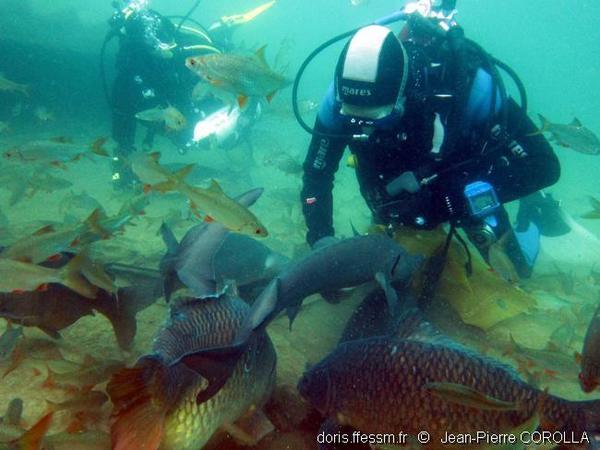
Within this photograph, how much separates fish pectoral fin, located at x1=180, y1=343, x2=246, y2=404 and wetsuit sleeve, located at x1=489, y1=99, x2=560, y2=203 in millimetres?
4415

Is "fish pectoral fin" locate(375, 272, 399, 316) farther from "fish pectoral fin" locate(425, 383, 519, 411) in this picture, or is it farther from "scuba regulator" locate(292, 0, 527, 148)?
"scuba regulator" locate(292, 0, 527, 148)

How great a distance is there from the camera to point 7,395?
220 centimetres

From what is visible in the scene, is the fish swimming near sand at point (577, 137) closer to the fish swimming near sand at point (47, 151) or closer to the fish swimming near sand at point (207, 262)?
the fish swimming near sand at point (207, 262)

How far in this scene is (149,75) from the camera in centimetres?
1025

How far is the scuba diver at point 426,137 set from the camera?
11.8 ft

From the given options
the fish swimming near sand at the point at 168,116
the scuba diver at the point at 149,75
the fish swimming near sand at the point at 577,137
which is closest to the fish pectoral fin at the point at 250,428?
the fish swimming near sand at the point at 577,137

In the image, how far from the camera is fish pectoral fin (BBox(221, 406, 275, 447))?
1.81 meters

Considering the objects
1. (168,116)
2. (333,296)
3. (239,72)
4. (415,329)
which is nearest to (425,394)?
(415,329)

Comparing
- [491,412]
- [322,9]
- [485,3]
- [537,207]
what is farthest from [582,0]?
[491,412]

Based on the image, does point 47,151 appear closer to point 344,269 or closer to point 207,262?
point 207,262

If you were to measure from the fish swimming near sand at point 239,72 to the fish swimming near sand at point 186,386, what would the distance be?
10.2 ft

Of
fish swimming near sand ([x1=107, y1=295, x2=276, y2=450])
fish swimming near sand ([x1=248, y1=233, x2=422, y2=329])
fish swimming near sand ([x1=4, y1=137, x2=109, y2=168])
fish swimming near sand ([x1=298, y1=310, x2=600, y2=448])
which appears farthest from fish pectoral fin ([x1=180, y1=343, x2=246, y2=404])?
fish swimming near sand ([x1=4, y1=137, x2=109, y2=168])

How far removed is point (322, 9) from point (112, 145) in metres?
119

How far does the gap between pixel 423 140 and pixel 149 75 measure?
27.9 feet
